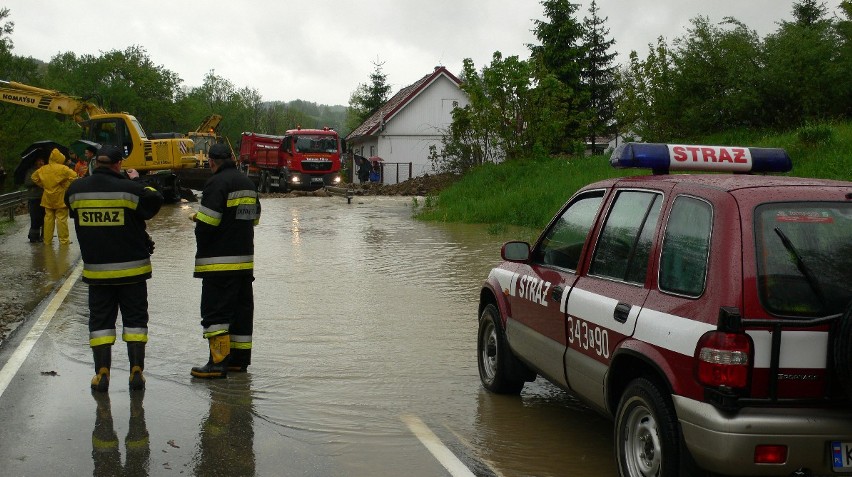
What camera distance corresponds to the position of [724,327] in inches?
159

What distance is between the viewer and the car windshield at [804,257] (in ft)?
13.6

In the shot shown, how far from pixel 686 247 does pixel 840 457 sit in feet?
3.76

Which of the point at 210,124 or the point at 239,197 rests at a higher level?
the point at 210,124

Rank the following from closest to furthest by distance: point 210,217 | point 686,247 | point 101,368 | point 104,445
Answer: point 686,247, point 104,445, point 101,368, point 210,217

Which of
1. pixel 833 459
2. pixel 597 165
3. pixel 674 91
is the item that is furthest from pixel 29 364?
pixel 674 91

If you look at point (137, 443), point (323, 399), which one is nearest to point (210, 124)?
point (323, 399)

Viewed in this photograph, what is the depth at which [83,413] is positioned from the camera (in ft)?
21.3

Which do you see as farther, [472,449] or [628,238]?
[472,449]

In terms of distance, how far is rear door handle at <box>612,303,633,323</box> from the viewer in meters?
4.84

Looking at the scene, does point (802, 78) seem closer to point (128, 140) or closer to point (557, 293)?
→ point (128, 140)

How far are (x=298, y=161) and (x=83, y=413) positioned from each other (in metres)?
37.3

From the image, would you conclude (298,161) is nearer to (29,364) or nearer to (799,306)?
(29,364)

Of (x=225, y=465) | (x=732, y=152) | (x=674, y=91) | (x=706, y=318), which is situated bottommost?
(x=225, y=465)

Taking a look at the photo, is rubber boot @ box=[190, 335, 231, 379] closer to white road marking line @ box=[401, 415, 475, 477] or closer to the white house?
white road marking line @ box=[401, 415, 475, 477]
